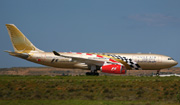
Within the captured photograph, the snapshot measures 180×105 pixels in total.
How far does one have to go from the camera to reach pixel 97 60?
43656mm

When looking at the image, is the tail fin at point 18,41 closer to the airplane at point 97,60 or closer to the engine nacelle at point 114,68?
the airplane at point 97,60

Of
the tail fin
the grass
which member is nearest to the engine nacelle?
Answer: the grass

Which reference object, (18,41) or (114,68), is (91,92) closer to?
(114,68)

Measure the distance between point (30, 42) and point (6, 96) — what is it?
25.3 m

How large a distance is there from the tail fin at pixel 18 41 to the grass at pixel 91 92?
58.6 ft

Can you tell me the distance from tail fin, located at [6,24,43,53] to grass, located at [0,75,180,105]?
1786 cm

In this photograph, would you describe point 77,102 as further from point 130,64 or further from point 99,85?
point 130,64

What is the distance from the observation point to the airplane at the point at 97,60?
142 ft

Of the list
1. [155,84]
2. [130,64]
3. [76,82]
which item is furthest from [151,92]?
[130,64]

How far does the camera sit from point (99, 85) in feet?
95.2

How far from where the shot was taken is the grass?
71.9 feet

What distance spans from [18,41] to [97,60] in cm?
1360

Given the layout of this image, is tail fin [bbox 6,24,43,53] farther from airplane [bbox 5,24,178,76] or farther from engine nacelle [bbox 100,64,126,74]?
engine nacelle [bbox 100,64,126,74]

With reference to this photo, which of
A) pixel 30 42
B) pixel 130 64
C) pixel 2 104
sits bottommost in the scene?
pixel 2 104
